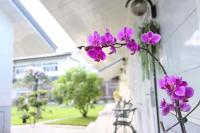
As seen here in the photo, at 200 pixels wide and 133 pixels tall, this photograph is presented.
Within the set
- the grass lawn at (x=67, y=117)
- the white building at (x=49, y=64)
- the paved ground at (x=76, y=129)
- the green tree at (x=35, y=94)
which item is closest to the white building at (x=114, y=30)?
the paved ground at (x=76, y=129)

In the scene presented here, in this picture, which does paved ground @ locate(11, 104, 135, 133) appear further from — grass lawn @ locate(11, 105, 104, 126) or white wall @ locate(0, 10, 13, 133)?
white wall @ locate(0, 10, 13, 133)

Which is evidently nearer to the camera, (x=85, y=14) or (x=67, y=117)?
(x=85, y=14)

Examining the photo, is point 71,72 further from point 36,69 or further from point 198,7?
point 198,7

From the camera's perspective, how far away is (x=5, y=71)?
15.3 feet

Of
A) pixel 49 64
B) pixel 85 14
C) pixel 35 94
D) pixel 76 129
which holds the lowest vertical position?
pixel 76 129

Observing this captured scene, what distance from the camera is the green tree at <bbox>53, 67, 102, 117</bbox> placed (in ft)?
34.3

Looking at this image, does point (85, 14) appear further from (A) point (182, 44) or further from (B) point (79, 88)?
(B) point (79, 88)

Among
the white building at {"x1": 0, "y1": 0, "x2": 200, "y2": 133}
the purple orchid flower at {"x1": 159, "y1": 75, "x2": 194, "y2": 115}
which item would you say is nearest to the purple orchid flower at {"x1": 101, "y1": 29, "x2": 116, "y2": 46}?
the purple orchid flower at {"x1": 159, "y1": 75, "x2": 194, "y2": 115}

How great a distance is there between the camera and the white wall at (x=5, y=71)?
178 inches

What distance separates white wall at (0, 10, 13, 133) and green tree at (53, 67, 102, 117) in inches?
225

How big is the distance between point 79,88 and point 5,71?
591 cm

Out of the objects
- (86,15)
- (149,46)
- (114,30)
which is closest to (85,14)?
(86,15)

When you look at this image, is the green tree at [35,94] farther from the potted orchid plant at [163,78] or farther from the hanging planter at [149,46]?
the potted orchid plant at [163,78]

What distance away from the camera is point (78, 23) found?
4707mm
